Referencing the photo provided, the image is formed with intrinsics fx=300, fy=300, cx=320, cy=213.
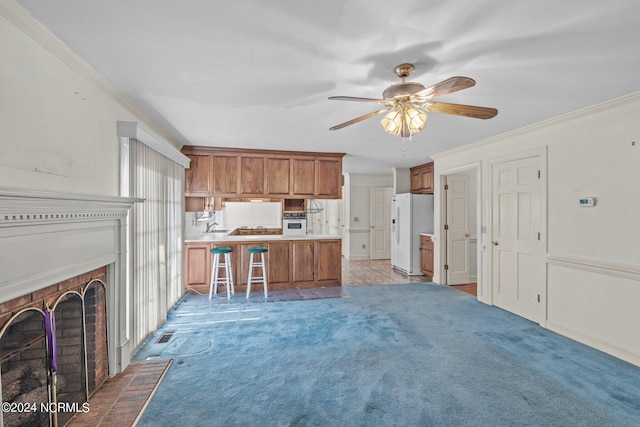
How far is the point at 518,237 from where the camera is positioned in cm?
398

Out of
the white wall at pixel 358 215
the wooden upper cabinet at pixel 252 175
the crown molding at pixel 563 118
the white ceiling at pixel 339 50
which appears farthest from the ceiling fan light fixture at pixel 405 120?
the white wall at pixel 358 215

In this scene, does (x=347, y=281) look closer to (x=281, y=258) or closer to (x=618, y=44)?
(x=281, y=258)

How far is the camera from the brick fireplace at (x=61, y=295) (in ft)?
4.82

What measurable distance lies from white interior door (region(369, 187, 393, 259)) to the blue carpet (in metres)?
4.26

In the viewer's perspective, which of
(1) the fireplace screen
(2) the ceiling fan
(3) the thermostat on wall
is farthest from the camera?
(3) the thermostat on wall

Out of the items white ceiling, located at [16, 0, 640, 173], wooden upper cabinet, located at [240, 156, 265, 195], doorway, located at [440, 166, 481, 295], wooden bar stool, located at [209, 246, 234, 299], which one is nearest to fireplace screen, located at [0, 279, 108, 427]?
white ceiling, located at [16, 0, 640, 173]

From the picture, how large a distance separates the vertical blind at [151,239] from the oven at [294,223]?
7.48ft

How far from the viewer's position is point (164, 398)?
2225 millimetres

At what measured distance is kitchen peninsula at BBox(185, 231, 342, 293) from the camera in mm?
4949

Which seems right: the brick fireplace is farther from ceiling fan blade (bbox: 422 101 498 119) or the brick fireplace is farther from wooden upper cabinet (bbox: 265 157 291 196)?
wooden upper cabinet (bbox: 265 157 291 196)

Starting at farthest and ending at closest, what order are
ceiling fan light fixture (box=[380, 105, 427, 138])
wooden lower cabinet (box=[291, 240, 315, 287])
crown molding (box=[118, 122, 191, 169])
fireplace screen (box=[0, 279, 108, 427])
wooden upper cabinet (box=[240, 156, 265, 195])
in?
wooden lower cabinet (box=[291, 240, 315, 287]) → wooden upper cabinet (box=[240, 156, 265, 195]) → crown molding (box=[118, 122, 191, 169]) → ceiling fan light fixture (box=[380, 105, 427, 138]) → fireplace screen (box=[0, 279, 108, 427])

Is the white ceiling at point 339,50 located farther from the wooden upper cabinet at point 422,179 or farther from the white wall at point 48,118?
the wooden upper cabinet at point 422,179

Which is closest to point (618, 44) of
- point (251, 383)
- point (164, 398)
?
point (251, 383)

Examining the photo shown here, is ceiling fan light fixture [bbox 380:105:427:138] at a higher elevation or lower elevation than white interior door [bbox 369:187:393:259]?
higher
